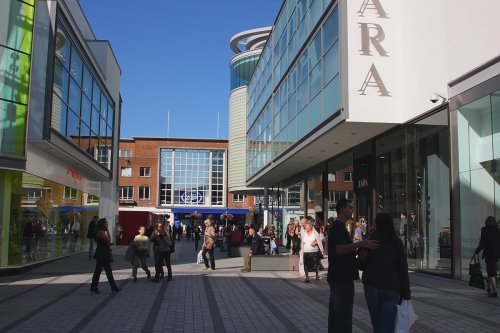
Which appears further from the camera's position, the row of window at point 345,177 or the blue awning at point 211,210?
the blue awning at point 211,210

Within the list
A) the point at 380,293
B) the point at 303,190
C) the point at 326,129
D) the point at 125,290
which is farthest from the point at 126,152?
the point at 380,293

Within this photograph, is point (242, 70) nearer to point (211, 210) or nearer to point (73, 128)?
point (211, 210)

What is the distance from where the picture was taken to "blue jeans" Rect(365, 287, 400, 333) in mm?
5621

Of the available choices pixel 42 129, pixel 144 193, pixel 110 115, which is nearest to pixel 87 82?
pixel 110 115

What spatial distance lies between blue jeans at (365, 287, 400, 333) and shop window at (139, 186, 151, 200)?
66767 mm

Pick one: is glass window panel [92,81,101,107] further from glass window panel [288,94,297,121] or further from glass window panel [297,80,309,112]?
glass window panel [297,80,309,112]

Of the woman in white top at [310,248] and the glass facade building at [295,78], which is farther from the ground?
the glass facade building at [295,78]

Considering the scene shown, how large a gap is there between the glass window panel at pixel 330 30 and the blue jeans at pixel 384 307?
13.5m

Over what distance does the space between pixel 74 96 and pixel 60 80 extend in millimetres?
2722

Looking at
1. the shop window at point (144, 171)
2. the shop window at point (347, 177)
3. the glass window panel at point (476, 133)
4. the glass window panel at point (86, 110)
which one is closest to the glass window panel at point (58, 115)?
the glass window panel at point (86, 110)

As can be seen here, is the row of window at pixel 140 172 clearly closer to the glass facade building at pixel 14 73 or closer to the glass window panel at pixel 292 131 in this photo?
the glass window panel at pixel 292 131

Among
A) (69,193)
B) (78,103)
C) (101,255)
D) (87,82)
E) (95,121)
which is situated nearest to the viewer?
(101,255)

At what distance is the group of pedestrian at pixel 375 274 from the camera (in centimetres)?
563

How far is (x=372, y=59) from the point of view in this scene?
55.9ft
